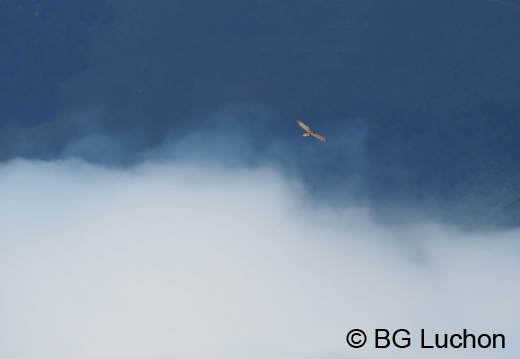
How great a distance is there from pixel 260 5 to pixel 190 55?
28.8ft

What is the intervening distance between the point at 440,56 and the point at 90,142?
118 feet

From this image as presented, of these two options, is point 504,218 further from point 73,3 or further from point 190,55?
point 73,3

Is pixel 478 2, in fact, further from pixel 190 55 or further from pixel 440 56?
pixel 190 55

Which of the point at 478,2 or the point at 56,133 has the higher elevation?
the point at 478,2

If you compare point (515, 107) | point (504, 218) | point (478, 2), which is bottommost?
point (504, 218)

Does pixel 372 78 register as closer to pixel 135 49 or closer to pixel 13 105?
pixel 135 49

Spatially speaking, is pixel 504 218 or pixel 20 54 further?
pixel 20 54

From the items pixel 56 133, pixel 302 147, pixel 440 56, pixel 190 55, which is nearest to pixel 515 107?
pixel 440 56

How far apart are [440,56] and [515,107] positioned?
9.22 metres

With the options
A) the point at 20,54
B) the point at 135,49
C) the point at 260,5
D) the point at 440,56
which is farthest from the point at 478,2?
the point at 20,54

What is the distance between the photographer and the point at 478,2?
191 metres

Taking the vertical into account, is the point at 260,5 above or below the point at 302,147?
above

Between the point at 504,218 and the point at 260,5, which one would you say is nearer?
the point at 504,218

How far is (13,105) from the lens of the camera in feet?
626
